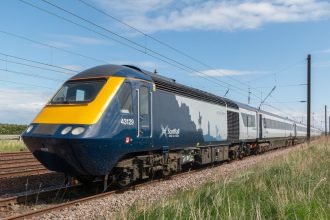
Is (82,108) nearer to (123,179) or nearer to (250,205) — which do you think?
(123,179)

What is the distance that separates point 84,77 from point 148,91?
188cm

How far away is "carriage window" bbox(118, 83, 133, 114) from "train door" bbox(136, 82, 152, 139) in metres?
0.35

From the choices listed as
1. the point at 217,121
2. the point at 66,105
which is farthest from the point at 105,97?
the point at 217,121

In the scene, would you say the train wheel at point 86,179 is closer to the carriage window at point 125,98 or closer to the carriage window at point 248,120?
the carriage window at point 125,98

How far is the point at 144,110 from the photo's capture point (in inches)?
467

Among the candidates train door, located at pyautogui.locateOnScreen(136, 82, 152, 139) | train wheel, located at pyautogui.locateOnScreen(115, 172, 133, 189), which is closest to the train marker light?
train door, located at pyautogui.locateOnScreen(136, 82, 152, 139)

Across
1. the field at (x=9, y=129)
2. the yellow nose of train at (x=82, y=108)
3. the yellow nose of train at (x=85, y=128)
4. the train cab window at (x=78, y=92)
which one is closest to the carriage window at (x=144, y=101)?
the yellow nose of train at (x=85, y=128)

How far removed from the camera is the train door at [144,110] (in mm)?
11562

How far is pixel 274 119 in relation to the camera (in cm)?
3616

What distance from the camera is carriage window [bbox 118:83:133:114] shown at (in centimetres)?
1089

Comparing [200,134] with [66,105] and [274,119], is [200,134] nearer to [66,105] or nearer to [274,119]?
[66,105]

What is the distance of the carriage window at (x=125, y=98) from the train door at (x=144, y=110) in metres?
0.35

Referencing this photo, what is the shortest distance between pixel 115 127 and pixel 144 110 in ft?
5.18

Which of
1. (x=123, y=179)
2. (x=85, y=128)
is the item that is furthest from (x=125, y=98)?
(x=123, y=179)
